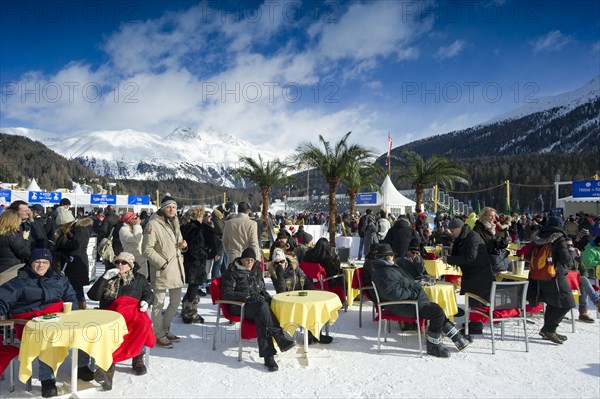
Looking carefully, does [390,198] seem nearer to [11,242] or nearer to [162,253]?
[162,253]

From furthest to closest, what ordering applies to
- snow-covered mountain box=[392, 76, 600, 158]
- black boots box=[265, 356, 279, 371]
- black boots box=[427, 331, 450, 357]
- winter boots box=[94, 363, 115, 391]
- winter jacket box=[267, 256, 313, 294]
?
snow-covered mountain box=[392, 76, 600, 158]
winter jacket box=[267, 256, 313, 294]
black boots box=[427, 331, 450, 357]
black boots box=[265, 356, 279, 371]
winter boots box=[94, 363, 115, 391]

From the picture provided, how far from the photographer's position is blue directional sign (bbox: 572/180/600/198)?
23.4 metres

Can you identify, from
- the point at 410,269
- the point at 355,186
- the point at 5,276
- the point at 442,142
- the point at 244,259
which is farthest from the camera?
the point at 442,142

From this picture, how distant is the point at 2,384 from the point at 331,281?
450 centimetres

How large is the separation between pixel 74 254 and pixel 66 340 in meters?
3.04

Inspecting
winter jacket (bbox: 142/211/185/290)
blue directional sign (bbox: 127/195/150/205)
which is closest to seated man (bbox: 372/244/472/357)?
winter jacket (bbox: 142/211/185/290)

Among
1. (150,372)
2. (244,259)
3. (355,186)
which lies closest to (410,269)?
(244,259)

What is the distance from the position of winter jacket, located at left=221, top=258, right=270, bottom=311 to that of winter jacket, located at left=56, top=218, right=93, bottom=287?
2.52 m

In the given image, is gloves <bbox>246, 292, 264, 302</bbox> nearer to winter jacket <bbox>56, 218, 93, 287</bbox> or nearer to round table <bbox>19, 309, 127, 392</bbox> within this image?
round table <bbox>19, 309, 127, 392</bbox>

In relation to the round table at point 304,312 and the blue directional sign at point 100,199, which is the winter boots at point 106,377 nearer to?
the round table at point 304,312

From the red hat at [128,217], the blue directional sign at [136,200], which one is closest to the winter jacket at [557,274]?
the red hat at [128,217]

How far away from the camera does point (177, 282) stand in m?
5.14

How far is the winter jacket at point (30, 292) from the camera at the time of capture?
3906 mm

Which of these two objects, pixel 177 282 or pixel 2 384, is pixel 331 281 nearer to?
pixel 177 282
